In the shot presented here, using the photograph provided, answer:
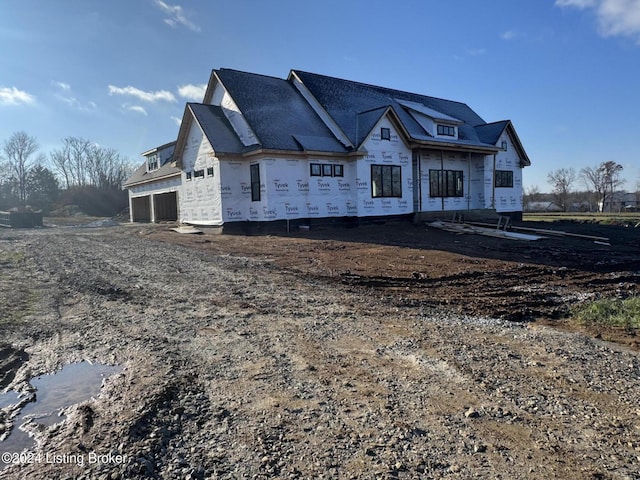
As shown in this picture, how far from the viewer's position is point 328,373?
428 cm

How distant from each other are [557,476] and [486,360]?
1.96 m

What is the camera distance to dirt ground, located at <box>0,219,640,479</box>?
287cm

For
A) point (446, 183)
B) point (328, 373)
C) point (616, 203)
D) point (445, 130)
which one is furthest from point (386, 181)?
point (616, 203)

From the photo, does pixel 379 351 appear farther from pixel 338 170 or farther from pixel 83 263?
pixel 338 170

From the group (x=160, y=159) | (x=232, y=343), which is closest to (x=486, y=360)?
(x=232, y=343)

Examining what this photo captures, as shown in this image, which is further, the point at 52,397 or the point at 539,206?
the point at 539,206

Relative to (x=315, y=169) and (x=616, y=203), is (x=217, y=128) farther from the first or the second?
(x=616, y=203)

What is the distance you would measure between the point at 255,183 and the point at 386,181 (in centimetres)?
676

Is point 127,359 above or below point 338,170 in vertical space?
below

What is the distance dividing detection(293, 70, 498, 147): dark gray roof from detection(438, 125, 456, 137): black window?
488 millimetres

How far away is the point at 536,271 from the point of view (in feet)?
34.4

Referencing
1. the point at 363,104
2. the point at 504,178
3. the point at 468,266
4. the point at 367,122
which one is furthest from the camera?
the point at 504,178

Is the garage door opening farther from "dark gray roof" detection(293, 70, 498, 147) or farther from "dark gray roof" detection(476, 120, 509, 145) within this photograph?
"dark gray roof" detection(476, 120, 509, 145)

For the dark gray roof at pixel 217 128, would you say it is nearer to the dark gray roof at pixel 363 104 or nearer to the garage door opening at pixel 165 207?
the dark gray roof at pixel 363 104
